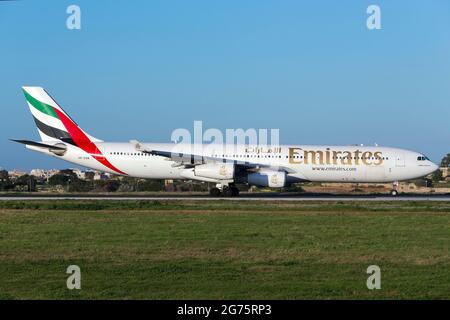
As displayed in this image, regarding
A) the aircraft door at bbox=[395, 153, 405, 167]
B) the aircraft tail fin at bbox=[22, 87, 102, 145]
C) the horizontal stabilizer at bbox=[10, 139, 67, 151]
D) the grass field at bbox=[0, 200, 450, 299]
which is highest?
the aircraft tail fin at bbox=[22, 87, 102, 145]

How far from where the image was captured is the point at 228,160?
44.8 meters

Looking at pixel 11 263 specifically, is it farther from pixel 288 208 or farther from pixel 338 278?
pixel 288 208

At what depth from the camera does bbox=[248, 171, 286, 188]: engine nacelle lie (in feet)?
139

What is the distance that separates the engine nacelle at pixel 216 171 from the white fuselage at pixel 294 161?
67 cm

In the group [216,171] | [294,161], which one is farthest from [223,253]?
[294,161]

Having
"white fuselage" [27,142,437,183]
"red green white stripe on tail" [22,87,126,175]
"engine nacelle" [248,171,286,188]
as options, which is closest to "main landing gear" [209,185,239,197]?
"white fuselage" [27,142,437,183]

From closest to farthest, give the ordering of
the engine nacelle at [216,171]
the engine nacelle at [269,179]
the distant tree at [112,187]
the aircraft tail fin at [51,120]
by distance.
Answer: the engine nacelle at [269,179]
the engine nacelle at [216,171]
the aircraft tail fin at [51,120]
the distant tree at [112,187]

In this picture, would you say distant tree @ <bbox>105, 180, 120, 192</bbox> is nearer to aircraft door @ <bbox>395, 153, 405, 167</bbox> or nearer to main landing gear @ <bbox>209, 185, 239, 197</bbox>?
main landing gear @ <bbox>209, 185, 239, 197</bbox>

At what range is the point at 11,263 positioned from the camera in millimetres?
15328

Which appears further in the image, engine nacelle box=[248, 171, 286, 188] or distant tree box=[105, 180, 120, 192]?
distant tree box=[105, 180, 120, 192]

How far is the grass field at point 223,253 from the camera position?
12.5m

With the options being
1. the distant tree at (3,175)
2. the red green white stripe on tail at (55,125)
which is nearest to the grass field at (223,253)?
the red green white stripe on tail at (55,125)

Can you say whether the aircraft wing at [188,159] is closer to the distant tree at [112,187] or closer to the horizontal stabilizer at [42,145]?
the horizontal stabilizer at [42,145]

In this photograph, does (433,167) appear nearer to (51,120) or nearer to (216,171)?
(216,171)
